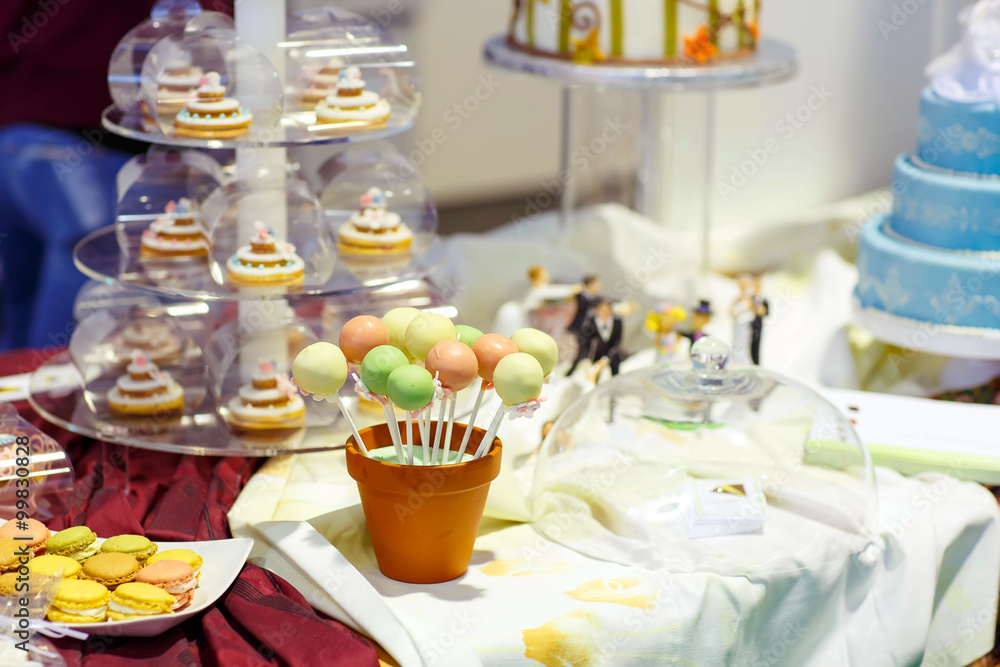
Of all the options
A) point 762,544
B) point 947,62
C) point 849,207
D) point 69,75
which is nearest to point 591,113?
point 849,207

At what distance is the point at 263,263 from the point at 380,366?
1.45 feet

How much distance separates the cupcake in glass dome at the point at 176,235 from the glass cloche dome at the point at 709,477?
2.03 feet

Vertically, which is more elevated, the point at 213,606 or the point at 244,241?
the point at 244,241

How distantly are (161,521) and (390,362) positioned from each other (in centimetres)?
44

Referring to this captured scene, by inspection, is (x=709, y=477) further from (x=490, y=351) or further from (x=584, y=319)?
(x=584, y=319)

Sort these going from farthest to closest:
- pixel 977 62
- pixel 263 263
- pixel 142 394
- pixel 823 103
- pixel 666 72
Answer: pixel 823 103
pixel 666 72
pixel 977 62
pixel 142 394
pixel 263 263

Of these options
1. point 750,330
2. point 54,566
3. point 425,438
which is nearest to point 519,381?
point 425,438

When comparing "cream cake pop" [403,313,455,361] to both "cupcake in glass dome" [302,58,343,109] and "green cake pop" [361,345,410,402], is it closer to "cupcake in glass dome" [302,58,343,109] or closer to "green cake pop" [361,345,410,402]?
"green cake pop" [361,345,410,402]

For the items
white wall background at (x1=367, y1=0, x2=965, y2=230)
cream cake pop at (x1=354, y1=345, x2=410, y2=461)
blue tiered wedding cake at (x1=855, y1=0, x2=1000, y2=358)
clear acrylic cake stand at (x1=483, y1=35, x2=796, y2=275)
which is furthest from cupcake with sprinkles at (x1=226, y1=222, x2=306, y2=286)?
white wall background at (x1=367, y1=0, x2=965, y2=230)

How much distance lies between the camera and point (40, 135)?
119 inches

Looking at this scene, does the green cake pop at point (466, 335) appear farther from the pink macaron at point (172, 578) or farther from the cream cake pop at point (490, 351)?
the pink macaron at point (172, 578)

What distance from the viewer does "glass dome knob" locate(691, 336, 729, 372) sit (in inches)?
55.7

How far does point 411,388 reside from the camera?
113 cm

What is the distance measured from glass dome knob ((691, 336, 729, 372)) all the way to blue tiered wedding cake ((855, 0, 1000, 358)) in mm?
653
